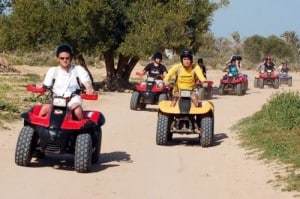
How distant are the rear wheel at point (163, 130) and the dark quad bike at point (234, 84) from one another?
15.6m

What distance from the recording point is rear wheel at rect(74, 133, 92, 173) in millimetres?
9727

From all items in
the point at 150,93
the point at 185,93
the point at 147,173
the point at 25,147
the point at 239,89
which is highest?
the point at 185,93

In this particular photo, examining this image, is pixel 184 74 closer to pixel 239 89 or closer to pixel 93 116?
pixel 93 116

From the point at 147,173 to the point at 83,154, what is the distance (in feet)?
3.23

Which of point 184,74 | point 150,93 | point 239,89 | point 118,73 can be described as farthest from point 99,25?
point 184,74

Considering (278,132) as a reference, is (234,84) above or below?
above

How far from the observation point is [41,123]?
991cm

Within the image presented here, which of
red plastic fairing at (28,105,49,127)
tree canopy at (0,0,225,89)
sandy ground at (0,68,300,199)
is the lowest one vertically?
sandy ground at (0,68,300,199)

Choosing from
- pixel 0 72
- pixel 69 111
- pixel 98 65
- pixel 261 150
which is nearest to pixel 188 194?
pixel 69 111

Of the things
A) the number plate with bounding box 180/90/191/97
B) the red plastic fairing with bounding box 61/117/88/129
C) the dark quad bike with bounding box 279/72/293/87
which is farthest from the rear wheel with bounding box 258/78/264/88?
the red plastic fairing with bounding box 61/117/88/129

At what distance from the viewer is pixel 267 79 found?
33.9m

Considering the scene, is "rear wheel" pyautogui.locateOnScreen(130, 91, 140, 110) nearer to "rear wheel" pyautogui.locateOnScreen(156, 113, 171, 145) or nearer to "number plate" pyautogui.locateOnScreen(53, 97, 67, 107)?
"rear wheel" pyautogui.locateOnScreen(156, 113, 171, 145)

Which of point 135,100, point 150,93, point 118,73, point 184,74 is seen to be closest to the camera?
point 184,74

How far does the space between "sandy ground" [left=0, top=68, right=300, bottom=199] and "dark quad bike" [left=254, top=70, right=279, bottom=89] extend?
63.2 ft
